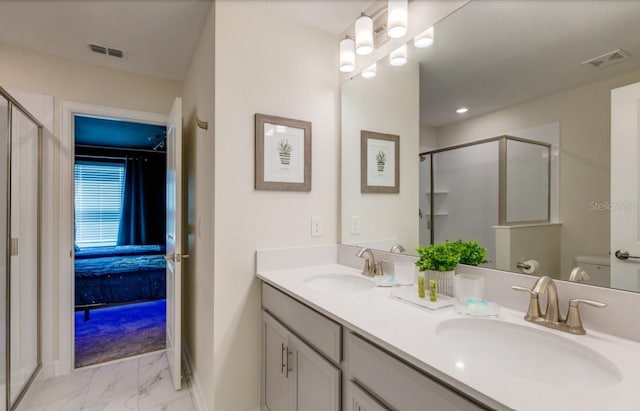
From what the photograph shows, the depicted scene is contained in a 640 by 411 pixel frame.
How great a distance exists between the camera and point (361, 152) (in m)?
1.98

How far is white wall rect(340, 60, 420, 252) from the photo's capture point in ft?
5.44

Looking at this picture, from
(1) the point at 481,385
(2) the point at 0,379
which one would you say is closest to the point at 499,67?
(1) the point at 481,385

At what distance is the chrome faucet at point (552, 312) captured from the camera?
0.91 m

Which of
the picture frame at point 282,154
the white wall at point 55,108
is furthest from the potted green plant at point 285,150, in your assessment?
the white wall at point 55,108

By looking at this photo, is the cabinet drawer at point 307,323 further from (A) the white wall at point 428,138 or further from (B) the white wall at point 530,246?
(A) the white wall at point 428,138

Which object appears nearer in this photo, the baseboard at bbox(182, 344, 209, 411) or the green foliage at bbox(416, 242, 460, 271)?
the green foliage at bbox(416, 242, 460, 271)

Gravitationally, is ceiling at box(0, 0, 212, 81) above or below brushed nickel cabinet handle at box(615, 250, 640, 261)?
above

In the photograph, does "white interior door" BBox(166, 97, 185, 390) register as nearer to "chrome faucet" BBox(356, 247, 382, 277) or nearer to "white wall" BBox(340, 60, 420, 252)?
"white wall" BBox(340, 60, 420, 252)

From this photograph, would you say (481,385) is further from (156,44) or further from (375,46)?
(156,44)

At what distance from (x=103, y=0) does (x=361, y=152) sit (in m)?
1.68

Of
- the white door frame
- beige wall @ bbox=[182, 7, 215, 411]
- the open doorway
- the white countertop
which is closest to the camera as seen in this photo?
the white countertop

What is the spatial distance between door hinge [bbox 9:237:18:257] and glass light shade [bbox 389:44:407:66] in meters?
2.46

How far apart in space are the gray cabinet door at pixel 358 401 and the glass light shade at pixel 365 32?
1614 millimetres

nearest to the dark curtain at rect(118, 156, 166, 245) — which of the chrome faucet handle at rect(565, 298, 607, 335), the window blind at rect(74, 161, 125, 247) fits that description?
the window blind at rect(74, 161, 125, 247)
